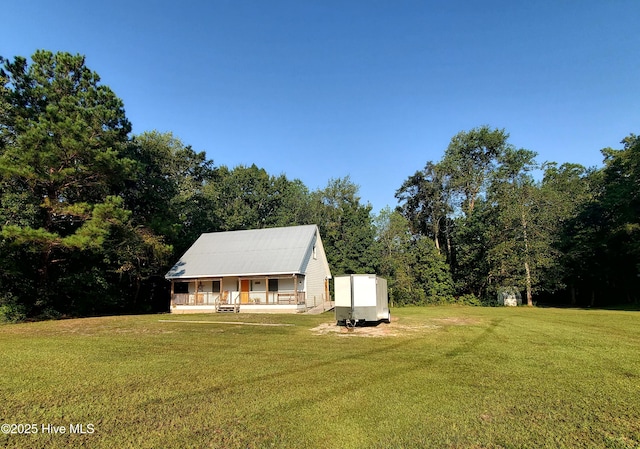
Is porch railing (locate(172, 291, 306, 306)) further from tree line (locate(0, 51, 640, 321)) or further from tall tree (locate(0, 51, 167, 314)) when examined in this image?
tall tree (locate(0, 51, 167, 314))

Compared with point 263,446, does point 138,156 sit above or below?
above

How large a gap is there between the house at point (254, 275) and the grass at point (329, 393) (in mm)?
12296

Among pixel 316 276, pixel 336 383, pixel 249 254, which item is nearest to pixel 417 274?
pixel 316 276

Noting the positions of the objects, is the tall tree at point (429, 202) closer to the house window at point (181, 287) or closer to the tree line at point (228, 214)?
the tree line at point (228, 214)

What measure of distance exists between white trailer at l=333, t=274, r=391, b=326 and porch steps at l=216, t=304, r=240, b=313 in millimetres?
10648

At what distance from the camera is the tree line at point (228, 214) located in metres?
17.1

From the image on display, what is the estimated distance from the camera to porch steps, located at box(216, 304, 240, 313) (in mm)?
21906

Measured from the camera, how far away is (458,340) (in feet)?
32.5

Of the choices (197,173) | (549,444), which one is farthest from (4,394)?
(197,173)

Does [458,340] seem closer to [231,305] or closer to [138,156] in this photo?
[231,305]

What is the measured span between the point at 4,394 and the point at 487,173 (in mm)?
39487

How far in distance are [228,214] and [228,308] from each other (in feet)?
58.3

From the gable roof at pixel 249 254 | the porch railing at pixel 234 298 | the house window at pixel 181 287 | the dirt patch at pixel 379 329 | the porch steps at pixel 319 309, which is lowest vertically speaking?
the porch steps at pixel 319 309

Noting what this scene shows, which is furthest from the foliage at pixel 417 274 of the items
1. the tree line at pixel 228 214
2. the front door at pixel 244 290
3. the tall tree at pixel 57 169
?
the tall tree at pixel 57 169
